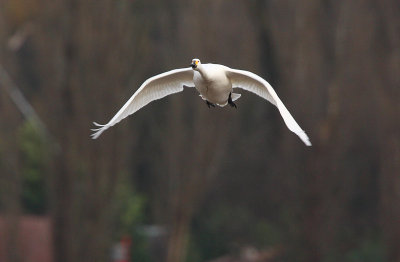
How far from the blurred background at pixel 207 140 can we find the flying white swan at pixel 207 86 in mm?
8688

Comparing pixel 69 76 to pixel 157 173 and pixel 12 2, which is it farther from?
pixel 12 2

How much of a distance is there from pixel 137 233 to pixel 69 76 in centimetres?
809

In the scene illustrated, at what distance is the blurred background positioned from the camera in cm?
1877

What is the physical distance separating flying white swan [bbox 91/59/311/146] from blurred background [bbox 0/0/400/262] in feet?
28.5

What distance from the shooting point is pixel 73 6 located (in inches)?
743

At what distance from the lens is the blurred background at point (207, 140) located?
61.6ft

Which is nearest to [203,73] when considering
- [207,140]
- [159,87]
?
[159,87]

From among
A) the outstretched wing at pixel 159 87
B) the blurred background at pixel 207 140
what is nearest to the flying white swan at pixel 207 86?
the outstretched wing at pixel 159 87

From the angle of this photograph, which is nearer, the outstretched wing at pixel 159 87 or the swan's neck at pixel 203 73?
the swan's neck at pixel 203 73

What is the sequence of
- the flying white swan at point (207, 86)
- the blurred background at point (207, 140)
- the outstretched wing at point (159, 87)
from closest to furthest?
the flying white swan at point (207, 86) → the outstretched wing at point (159, 87) → the blurred background at point (207, 140)

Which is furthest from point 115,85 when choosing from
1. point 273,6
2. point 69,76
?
point 273,6

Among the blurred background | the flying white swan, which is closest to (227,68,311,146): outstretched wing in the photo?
the flying white swan

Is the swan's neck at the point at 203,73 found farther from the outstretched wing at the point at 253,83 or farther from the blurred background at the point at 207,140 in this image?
the blurred background at the point at 207,140

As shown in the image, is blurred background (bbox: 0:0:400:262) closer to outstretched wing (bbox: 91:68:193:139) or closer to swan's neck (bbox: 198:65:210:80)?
outstretched wing (bbox: 91:68:193:139)
